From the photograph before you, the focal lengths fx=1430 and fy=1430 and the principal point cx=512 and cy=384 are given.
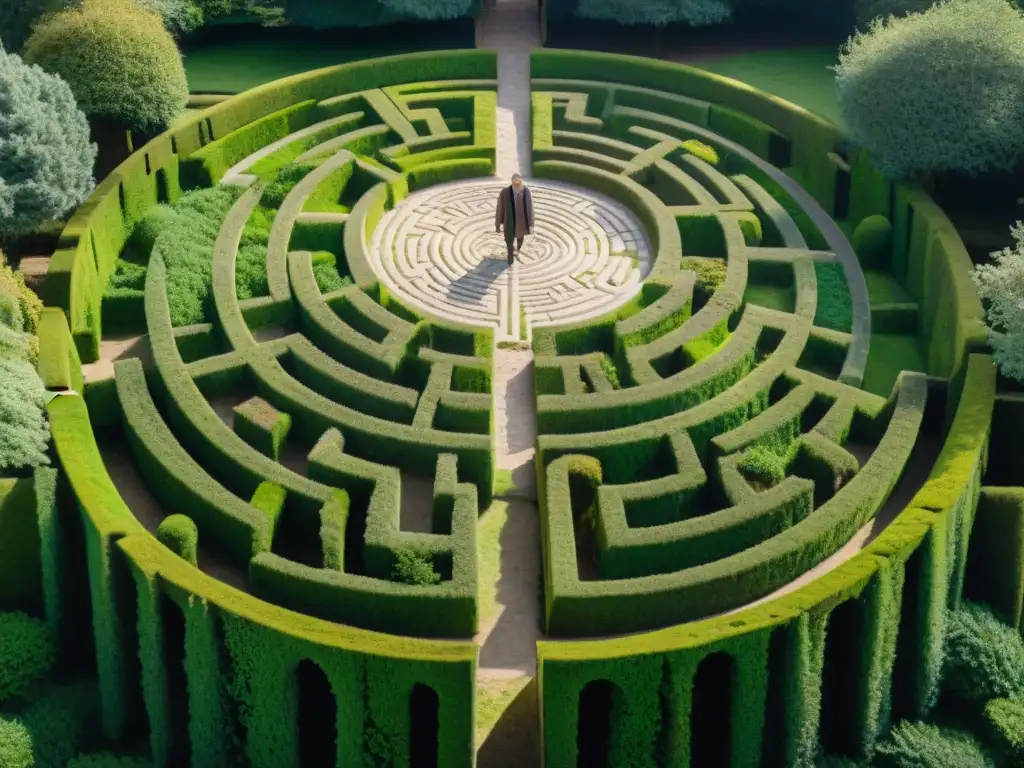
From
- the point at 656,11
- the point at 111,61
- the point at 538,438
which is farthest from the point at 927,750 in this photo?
the point at 656,11

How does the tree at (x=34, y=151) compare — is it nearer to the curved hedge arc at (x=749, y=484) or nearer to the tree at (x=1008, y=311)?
the curved hedge arc at (x=749, y=484)

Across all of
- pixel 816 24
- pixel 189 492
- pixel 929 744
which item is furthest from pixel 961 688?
pixel 816 24

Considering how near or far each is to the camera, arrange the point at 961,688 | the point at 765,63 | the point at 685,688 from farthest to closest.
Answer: the point at 765,63 < the point at 961,688 < the point at 685,688

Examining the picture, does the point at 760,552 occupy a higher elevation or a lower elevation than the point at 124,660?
higher

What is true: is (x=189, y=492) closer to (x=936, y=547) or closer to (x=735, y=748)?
(x=735, y=748)

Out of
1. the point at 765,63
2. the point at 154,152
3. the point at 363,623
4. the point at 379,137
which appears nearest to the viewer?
the point at 363,623

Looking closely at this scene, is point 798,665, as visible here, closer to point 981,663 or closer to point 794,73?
point 981,663
